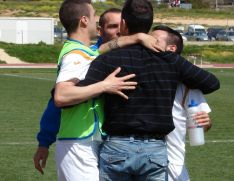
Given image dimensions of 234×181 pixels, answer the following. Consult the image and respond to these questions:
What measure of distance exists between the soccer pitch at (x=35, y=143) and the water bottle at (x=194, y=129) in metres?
4.66

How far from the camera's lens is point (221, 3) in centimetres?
14050

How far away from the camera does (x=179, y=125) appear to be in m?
5.20

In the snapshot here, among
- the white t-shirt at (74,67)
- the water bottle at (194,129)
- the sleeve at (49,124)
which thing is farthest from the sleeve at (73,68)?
the water bottle at (194,129)

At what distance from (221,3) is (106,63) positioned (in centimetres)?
13781

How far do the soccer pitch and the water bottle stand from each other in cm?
466

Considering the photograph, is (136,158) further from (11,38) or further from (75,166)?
(11,38)

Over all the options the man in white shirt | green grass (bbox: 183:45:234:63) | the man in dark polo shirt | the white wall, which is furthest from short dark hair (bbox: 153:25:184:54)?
the white wall

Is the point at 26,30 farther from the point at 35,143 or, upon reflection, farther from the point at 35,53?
the point at 35,143

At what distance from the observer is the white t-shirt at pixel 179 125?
199 inches

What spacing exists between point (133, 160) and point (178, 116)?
2.03ft

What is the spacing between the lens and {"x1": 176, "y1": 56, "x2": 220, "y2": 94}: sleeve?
4805 millimetres

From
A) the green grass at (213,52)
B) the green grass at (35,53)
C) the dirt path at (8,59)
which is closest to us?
the dirt path at (8,59)

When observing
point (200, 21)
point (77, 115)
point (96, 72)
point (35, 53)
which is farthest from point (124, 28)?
point (200, 21)

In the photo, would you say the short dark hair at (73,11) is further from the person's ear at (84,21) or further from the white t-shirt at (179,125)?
the white t-shirt at (179,125)
